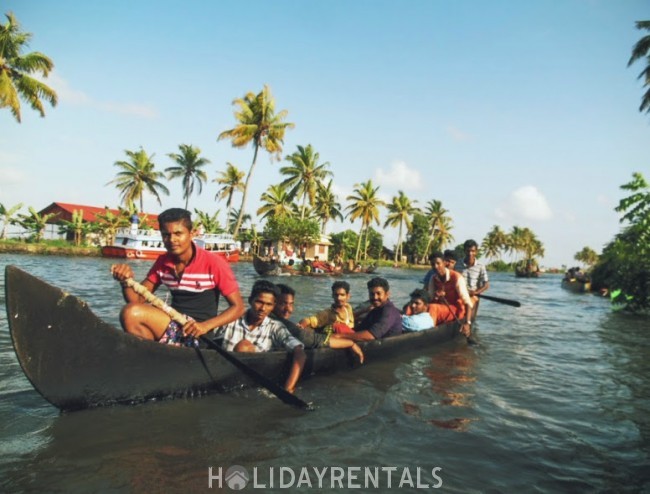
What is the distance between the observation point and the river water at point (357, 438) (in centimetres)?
274

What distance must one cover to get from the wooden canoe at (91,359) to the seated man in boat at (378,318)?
5.32 ft

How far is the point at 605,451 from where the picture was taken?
343cm

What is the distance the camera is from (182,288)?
12.5 ft

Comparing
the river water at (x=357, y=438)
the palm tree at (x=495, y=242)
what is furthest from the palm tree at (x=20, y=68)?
the palm tree at (x=495, y=242)

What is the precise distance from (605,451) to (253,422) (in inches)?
115

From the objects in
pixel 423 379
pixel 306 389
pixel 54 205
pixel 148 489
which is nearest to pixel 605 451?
pixel 423 379

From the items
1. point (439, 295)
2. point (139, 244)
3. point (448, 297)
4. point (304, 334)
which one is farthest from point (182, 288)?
point (139, 244)

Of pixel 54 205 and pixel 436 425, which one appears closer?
pixel 436 425

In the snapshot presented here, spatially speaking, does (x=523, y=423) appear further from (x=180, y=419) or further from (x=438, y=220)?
(x=438, y=220)

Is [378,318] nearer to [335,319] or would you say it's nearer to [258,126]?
[335,319]

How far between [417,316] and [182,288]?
13.7ft

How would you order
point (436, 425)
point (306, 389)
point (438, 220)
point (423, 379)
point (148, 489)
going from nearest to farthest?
point (148, 489) < point (436, 425) < point (306, 389) < point (423, 379) < point (438, 220)

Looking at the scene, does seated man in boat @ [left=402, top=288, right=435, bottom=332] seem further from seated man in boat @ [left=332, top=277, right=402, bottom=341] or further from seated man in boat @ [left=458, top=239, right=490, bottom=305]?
seated man in boat @ [left=458, top=239, right=490, bottom=305]

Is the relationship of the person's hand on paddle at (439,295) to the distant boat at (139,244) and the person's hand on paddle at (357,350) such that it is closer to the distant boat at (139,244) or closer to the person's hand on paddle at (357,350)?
the person's hand on paddle at (357,350)
